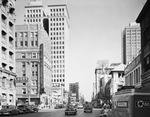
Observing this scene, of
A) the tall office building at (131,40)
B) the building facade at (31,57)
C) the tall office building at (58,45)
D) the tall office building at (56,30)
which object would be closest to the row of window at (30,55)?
the building facade at (31,57)

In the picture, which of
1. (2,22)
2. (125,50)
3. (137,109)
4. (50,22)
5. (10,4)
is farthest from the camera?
(125,50)

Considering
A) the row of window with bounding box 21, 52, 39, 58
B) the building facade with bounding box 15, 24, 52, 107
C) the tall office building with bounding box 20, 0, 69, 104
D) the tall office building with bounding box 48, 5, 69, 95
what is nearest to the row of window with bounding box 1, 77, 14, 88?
the building facade with bounding box 15, 24, 52, 107

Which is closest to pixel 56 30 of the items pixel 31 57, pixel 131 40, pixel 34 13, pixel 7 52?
pixel 34 13

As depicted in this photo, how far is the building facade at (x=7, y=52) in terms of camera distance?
161ft

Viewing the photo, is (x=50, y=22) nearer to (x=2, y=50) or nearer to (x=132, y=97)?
(x=2, y=50)

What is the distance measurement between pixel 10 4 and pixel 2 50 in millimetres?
11905

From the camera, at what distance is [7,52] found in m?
52.6

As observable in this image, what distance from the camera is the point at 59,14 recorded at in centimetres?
16362

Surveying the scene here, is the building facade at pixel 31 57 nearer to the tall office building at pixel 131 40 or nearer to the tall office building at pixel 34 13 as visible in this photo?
the tall office building at pixel 34 13

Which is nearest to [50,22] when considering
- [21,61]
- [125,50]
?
[125,50]

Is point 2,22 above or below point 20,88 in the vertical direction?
above

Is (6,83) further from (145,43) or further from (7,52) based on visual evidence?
(145,43)

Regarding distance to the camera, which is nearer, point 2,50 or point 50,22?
point 2,50

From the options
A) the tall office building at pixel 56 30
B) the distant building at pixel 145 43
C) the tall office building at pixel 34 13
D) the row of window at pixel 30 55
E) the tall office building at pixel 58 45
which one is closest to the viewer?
the distant building at pixel 145 43
